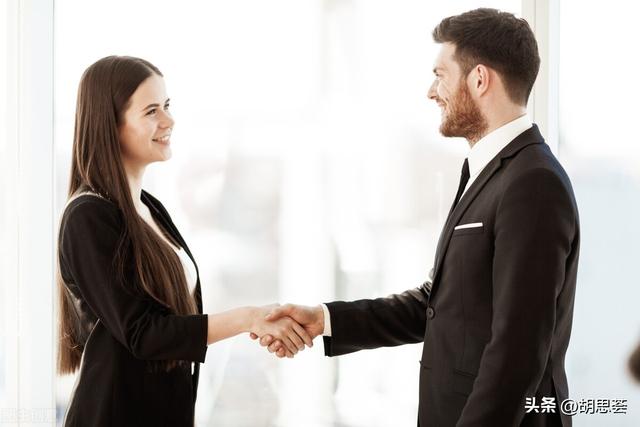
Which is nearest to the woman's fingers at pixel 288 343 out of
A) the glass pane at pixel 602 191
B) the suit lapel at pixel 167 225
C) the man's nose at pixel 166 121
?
the suit lapel at pixel 167 225

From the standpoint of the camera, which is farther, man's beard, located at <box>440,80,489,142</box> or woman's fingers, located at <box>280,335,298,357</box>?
woman's fingers, located at <box>280,335,298,357</box>

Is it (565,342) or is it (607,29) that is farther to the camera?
(607,29)

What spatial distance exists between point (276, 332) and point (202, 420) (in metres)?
0.69

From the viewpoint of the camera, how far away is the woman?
1.79 metres

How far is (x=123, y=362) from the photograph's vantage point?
5.99ft

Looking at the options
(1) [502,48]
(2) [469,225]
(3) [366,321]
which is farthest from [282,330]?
(1) [502,48]

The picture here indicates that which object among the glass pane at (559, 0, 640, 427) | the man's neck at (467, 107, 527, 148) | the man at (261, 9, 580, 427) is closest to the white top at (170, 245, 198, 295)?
the man at (261, 9, 580, 427)

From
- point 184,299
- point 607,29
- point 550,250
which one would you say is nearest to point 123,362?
point 184,299

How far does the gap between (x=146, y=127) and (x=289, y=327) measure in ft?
2.54

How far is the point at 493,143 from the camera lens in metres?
1.76

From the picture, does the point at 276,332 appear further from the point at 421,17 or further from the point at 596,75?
the point at 596,75

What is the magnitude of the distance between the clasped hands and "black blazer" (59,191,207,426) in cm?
36

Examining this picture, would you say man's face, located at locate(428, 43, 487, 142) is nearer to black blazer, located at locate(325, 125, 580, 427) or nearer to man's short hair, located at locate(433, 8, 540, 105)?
man's short hair, located at locate(433, 8, 540, 105)

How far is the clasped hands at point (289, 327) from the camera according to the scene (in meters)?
2.19
